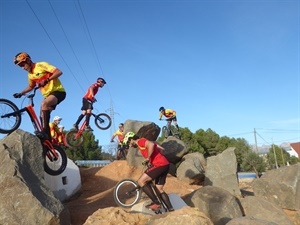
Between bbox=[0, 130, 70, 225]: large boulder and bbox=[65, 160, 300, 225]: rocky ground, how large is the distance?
1654mm

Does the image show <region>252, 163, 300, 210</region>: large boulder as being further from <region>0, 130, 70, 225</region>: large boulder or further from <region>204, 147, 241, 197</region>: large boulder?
<region>0, 130, 70, 225</region>: large boulder

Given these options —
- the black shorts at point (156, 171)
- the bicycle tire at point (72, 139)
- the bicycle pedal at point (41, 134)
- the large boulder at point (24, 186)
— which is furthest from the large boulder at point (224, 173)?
the bicycle pedal at point (41, 134)

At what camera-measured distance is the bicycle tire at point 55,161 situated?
8250 millimetres

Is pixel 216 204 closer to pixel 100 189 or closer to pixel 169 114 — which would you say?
pixel 100 189

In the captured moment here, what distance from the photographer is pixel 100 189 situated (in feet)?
40.3

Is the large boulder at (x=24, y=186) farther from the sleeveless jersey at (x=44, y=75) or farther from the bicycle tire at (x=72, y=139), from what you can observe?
the bicycle tire at (x=72, y=139)

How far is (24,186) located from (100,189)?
5924 millimetres

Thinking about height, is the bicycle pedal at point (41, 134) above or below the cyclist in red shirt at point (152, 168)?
above

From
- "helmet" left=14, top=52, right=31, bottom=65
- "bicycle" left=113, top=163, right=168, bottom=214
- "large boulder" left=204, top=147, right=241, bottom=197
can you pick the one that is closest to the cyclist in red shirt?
"bicycle" left=113, top=163, right=168, bottom=214

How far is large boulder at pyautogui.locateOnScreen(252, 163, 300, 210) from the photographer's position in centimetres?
1183

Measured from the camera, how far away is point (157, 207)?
7645mm

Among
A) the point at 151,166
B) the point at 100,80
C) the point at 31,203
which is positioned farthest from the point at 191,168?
the point at 31,203

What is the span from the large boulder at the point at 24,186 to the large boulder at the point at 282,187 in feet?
26.2

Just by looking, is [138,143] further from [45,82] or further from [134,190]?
[45,82]
